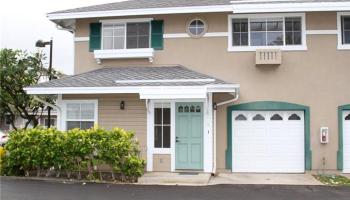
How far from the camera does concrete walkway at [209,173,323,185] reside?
41.3 ft

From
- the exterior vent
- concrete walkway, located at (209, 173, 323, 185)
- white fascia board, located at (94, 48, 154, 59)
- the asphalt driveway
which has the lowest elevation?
the asphalt driveway

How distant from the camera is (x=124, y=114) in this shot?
14406 millimetres

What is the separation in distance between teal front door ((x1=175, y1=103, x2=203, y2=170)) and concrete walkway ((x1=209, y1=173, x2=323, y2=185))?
0.97 meters

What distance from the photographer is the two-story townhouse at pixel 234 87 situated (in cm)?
1408

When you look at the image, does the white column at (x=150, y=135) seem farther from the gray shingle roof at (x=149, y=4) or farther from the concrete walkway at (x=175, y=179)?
the gray shingle roof at (x=149, y=4)

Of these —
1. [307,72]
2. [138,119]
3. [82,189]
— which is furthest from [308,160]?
[82,189]

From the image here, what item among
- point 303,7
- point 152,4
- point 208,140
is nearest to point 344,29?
point 303,7

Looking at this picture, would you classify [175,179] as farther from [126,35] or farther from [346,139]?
[346,139]

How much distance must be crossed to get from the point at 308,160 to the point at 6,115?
→ 16608mm

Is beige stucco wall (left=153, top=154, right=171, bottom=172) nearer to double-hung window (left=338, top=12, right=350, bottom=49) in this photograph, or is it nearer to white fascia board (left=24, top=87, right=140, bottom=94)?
white fascia board (left=24, top=87, right=140, bottom=94)

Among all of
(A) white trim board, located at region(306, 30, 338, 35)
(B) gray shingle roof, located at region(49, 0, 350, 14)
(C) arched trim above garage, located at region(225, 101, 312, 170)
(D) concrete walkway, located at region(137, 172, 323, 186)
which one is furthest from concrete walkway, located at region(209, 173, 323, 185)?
(B) gray shingle roof, located at region(49, 0, 350, 14)

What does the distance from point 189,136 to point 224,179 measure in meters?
1.80

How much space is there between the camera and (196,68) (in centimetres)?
1532

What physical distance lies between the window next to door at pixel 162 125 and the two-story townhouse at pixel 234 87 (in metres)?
0.03
